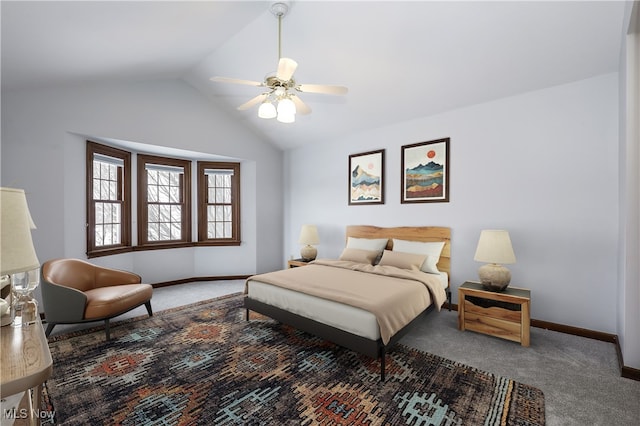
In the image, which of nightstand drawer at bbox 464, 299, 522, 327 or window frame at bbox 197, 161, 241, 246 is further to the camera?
window frame at bbox 197, 161, 241, 246

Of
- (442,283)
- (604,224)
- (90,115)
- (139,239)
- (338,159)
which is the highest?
(90,115)

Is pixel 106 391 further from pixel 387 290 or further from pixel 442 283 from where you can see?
pixel 442 283

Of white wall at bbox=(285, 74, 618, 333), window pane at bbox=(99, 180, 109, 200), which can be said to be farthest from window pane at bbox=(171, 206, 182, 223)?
white wall at bbox=(285, 74, 618, 333)

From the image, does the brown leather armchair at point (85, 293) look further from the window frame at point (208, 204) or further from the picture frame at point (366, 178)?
the picture frame at point (366, 178)

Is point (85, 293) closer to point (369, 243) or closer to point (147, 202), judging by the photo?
point (147, 202)

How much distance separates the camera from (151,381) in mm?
2215

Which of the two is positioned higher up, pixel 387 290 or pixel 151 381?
pixel 387 290

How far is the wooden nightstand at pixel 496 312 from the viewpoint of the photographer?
280 centimetres

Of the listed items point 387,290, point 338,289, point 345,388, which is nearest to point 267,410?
point 345,388

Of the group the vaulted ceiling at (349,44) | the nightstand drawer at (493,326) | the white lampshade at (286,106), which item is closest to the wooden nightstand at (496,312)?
the nightstand drawer at (493,326)

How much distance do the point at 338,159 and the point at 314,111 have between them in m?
0.98

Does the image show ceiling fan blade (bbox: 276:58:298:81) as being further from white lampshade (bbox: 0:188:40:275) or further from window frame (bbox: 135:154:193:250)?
window frame (bbox: 135:154:193:250)

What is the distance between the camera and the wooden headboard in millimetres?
3926

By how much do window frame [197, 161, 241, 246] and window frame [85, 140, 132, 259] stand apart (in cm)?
118
